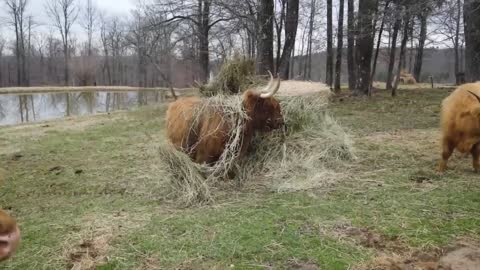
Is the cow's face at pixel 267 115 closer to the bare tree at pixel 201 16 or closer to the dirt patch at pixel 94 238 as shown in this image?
the dirt patch at pixel 94 238

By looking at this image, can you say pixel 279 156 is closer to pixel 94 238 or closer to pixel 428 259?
pixel 94 238

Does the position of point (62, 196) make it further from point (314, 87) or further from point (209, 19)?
point (209, 19)

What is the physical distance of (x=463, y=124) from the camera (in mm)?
6027

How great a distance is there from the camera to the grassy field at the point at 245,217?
3855 mm

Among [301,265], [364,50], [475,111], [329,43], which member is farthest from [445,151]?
[329,43]

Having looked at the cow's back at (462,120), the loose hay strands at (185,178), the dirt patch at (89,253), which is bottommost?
the dirt patch at (89,253)

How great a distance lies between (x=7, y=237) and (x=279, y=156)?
527 centimetres

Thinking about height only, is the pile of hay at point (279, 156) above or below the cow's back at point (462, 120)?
below

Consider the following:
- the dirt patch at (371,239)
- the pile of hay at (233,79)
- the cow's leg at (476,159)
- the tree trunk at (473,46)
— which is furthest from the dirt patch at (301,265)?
the tree trunk at (473,46)

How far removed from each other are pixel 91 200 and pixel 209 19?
16458 mm

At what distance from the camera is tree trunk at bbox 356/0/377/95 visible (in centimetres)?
1538

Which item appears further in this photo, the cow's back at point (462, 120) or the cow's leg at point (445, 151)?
the cow's leg at point (445, 151)

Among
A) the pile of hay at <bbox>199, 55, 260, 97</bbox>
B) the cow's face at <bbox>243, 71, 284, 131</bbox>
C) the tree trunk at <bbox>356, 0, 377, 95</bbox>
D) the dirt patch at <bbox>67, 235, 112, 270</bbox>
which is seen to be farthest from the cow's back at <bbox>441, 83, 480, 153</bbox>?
the tree trunk at <bbox>356, 0, 377, 95</bbox>

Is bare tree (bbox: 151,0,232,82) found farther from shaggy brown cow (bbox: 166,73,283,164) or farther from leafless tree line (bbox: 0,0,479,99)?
shaggy brown cow (bbox: 166,73,283,164)
